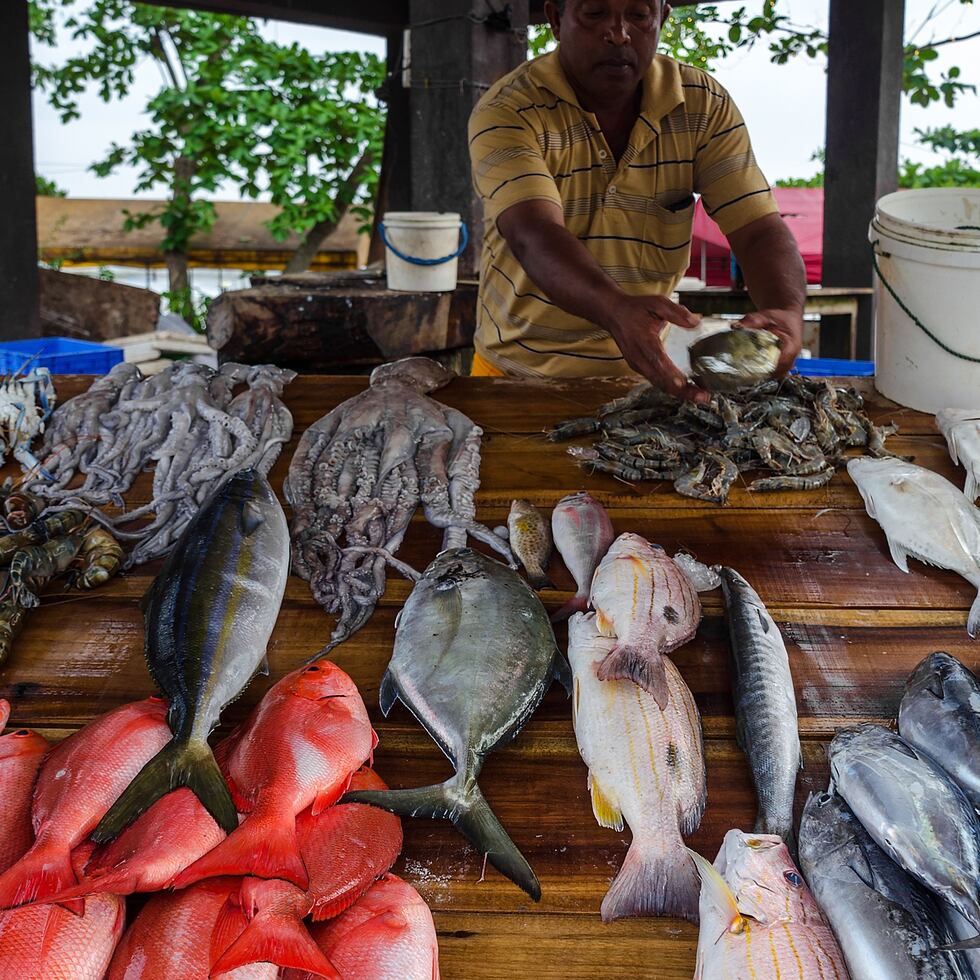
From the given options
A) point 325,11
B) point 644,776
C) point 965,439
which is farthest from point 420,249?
point 644,776

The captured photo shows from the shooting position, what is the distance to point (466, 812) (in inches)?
68.7

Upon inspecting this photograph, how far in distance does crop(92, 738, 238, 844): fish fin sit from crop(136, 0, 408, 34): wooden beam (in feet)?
18.8

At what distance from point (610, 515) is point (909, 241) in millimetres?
1463

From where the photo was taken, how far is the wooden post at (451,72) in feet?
18.7

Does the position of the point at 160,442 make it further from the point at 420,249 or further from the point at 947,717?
the point at 947,717

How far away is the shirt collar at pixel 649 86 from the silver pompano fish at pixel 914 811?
2.66 m

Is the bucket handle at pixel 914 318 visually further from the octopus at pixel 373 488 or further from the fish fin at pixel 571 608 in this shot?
the fish fin at pixel 571 608

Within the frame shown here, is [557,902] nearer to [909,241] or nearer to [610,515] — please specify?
[610,515]

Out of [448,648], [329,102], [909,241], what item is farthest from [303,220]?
[448,648]

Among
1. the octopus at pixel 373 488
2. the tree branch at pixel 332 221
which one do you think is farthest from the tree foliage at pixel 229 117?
the octopus at pixel 373 488

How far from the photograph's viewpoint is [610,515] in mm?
2816

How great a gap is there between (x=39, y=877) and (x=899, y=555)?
7.02ft

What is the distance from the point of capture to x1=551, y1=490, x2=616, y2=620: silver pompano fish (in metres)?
→ 2.43

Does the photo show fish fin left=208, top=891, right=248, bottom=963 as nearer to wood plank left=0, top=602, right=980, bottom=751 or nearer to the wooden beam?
wood plank left=0, top=602, right=980, bottom=751
